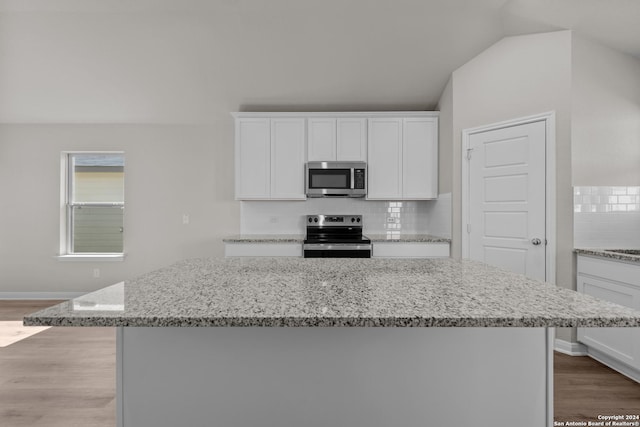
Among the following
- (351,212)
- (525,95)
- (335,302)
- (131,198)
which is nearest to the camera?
(335,302)

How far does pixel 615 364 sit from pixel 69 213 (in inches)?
238

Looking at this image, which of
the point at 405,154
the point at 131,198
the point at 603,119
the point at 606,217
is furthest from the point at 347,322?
the point at 131,198

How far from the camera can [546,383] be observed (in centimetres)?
116

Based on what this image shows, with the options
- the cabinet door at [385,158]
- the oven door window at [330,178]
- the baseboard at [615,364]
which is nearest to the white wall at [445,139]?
the cabinet door at [385,158]

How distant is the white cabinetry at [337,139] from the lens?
4.01 metres

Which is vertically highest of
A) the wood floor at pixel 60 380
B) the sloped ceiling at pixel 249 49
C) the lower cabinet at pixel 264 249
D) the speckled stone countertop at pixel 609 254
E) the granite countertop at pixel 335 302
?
the sloped ceiling at pixel 249 49

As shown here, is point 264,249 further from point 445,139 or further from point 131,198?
point 445,139

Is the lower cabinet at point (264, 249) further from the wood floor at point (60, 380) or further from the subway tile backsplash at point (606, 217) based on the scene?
the subway tile backsplash at point (606, 217)

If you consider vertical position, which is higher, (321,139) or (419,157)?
(321,139)

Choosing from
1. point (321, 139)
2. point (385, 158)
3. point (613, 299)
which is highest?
point (321, 139)

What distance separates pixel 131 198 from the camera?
453 centimetres

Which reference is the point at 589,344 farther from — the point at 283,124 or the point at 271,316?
the point at 283,124

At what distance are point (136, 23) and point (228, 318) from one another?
3.59 metres

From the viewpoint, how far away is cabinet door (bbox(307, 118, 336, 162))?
401cm
